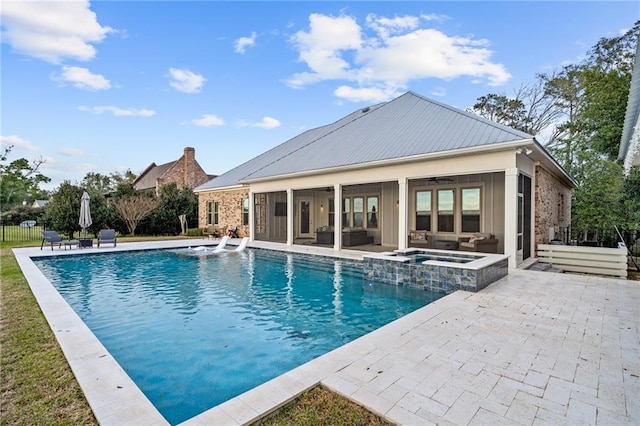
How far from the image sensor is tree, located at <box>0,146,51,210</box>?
30.5 m

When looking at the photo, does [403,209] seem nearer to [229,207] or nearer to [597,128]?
[229,207]

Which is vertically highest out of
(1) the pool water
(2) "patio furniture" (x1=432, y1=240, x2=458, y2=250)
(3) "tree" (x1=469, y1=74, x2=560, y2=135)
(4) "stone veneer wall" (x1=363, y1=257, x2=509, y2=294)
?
(3) "tree" (x1=469, y1=74, x2=560, y2=135)

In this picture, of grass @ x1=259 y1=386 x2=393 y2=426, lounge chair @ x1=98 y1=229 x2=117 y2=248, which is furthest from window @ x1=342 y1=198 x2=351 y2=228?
grass @ x1=259 y1=386 x2=393 y2=426

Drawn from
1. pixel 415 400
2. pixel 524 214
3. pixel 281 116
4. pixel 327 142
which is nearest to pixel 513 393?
pixel 415 400

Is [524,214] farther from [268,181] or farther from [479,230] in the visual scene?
[268,181]

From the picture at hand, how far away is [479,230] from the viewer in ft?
42.9

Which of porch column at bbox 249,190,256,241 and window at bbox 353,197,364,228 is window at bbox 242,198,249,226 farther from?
window at bbox 353,197,364,228

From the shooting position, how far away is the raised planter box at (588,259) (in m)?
8.98

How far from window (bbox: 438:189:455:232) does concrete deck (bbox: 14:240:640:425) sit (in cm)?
803

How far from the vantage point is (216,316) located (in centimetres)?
623

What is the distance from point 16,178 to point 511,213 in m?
42.2

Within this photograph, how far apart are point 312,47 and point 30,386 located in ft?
55.2

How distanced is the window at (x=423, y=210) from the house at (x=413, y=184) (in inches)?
1.7

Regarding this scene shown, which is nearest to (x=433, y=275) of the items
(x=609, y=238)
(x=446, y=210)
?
(x=446, y=210)
